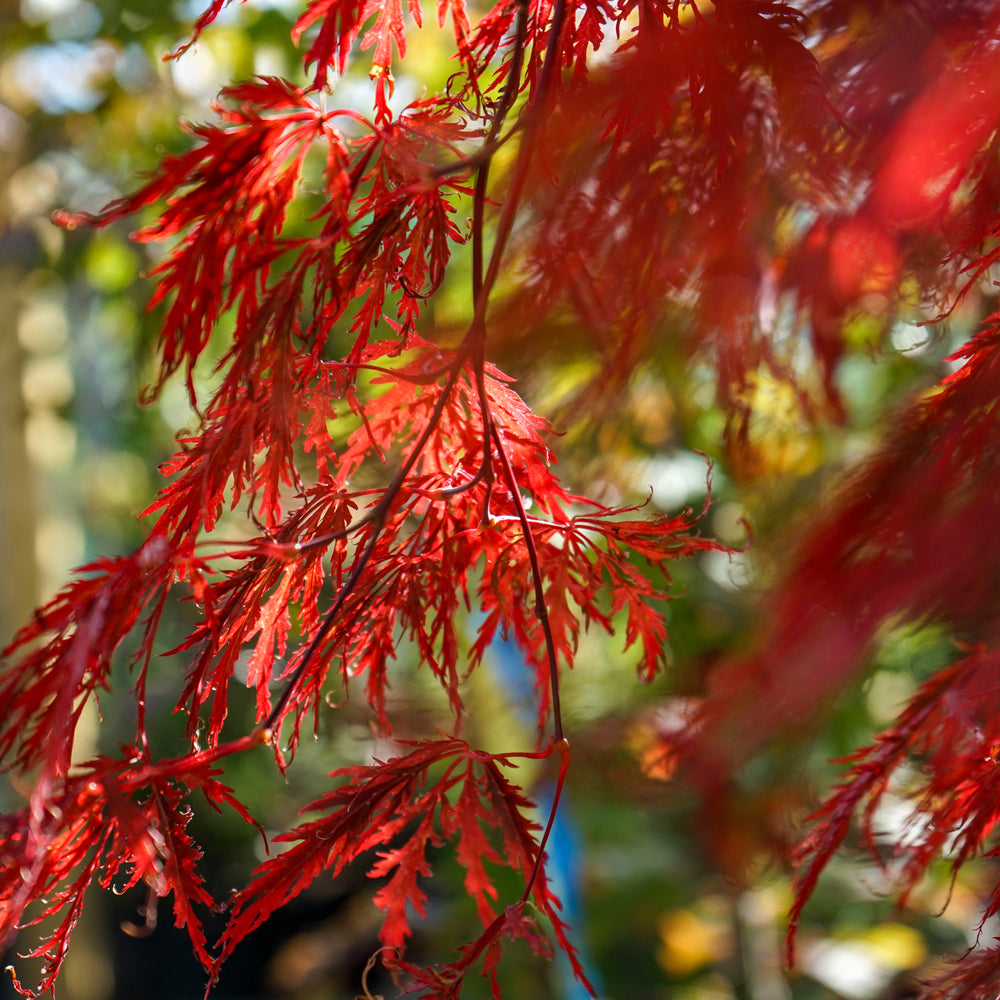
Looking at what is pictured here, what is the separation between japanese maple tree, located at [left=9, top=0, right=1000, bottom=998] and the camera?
1.47 ft

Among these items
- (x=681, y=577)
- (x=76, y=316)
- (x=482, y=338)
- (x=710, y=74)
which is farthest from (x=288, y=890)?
(x=76, y=316)

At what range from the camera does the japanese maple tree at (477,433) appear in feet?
1.47

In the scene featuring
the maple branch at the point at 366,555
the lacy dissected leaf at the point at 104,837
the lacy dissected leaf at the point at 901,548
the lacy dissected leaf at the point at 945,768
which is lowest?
the lacy dissected leaf at the point at 945,768

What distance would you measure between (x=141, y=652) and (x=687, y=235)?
1.90ft

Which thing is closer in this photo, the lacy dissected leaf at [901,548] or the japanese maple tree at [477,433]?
the japanese maple tree at [477,433]

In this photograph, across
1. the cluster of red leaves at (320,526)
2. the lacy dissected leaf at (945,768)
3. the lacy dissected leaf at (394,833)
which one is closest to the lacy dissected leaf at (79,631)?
the cluster of red leaves at (320,526)

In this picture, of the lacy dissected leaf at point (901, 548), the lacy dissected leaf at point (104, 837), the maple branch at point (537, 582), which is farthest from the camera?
the lacy dissected leaf at point (901, 548)

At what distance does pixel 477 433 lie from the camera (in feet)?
1.91

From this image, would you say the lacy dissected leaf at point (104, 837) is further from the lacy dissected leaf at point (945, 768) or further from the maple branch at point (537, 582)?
the lacy dissected leaf at point (945, 768)

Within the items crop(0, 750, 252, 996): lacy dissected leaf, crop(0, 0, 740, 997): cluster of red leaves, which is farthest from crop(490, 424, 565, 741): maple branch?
crop(0, 750, 252, 996): lacy dissected leaf

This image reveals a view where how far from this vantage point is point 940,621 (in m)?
0.78

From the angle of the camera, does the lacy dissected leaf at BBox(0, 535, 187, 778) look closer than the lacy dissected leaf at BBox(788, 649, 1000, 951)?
Yes

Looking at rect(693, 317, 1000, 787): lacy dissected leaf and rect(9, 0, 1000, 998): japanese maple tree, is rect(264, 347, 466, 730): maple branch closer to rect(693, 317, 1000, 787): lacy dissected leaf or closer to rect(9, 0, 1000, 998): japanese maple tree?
rect(9, 0, 1000, 998): japanese maple tree

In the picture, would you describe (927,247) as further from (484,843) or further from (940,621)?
(484,843)
